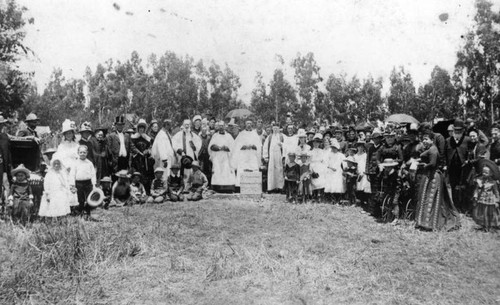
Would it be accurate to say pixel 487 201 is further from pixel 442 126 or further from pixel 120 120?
pixel 120 120

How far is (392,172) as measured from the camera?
7.86 m

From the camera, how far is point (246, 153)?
11547 mm

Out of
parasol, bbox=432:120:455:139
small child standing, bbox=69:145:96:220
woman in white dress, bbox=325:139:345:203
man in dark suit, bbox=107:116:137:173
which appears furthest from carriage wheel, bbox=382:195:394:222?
man in dark suit, bbox=107:116:137:173

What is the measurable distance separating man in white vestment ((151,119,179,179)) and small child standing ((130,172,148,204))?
1.03 metres

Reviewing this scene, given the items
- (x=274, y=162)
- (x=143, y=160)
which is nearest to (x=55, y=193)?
(x=143, y=160)

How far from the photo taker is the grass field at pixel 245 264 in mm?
4336

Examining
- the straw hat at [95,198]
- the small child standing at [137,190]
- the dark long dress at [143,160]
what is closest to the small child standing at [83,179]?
the straw hat at [95,198]

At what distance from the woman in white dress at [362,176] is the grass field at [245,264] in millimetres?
1898

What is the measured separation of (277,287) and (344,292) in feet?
2.31

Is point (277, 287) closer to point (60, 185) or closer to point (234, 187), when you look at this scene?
point (60, 185)

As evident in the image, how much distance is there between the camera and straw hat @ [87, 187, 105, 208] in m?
7.87

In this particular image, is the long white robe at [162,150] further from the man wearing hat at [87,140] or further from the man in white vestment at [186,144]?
the man wearing hat at [87,140]

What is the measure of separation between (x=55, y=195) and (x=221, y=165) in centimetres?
487

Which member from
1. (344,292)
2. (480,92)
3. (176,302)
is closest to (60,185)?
(176,302)
